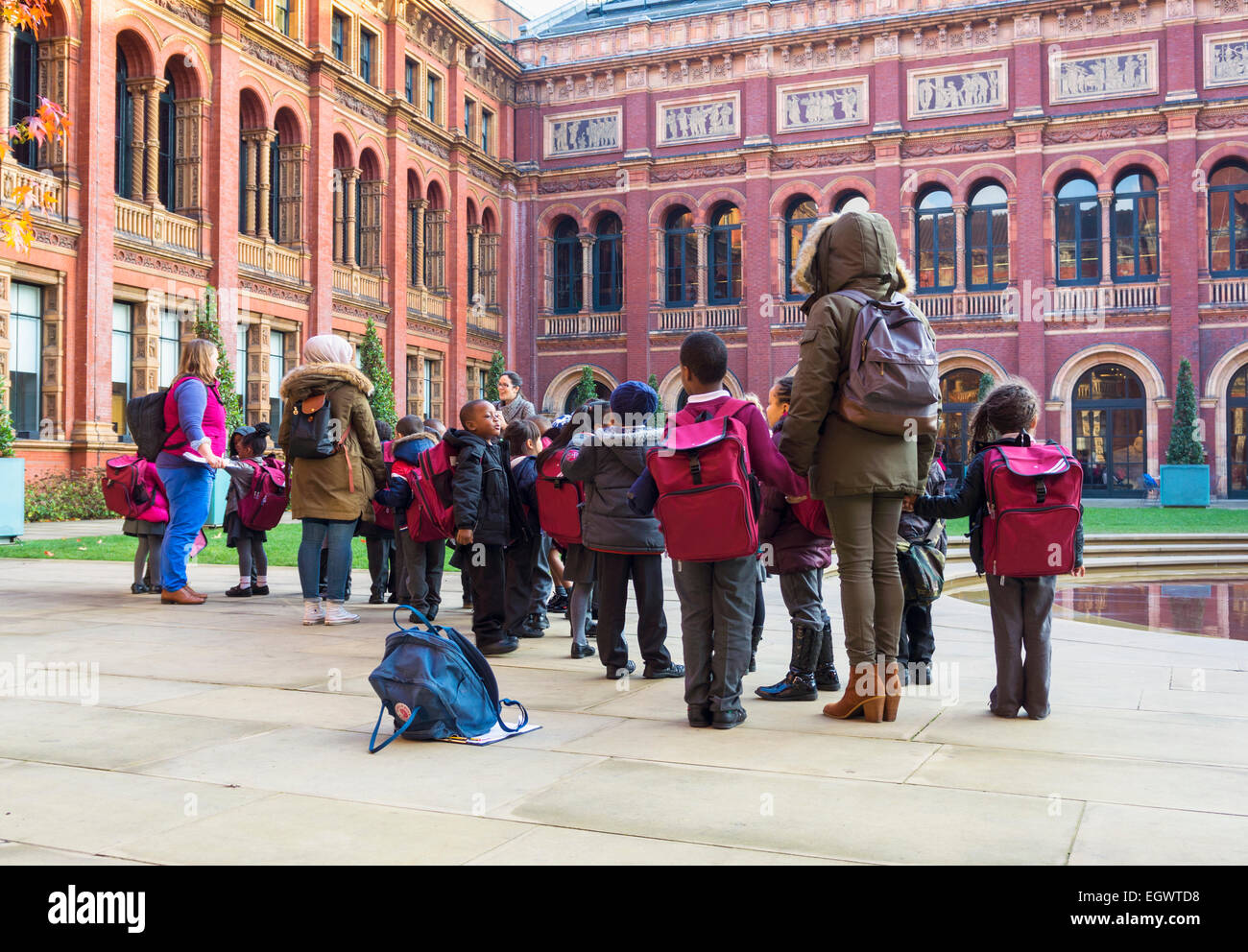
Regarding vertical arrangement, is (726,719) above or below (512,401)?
below

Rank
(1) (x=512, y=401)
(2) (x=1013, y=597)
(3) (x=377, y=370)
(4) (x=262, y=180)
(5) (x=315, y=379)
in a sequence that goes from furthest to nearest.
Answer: (3) (x=377, y=370) → (4) (x=262, y=180) → (1) (x=512, y=401) → (5) (x=315, y=379) → (2) (x=1013, y=597)

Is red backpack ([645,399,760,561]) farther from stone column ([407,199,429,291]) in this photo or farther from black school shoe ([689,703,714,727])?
stone column ([407,199,429,291])

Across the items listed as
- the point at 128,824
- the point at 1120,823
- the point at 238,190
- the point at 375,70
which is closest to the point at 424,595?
the point at 128,824

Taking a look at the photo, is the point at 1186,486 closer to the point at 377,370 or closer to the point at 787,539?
the point at 377,370

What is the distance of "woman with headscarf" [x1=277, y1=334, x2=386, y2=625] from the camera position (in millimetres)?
7391

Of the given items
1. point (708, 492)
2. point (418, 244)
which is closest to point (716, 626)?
point (708, 492)

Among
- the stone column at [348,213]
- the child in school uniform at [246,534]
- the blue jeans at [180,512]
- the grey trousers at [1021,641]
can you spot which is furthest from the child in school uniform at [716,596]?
the stone column at [348,213]

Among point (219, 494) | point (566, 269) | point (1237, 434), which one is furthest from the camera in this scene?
point (566, 269)

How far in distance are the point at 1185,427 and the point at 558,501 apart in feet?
85.5

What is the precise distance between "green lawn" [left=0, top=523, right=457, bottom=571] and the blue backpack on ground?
7.49 m

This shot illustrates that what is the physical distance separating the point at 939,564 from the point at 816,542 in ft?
2.02

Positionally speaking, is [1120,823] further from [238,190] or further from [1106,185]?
[1106,185]

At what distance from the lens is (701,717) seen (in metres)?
4.79

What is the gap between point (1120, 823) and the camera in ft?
10.9
